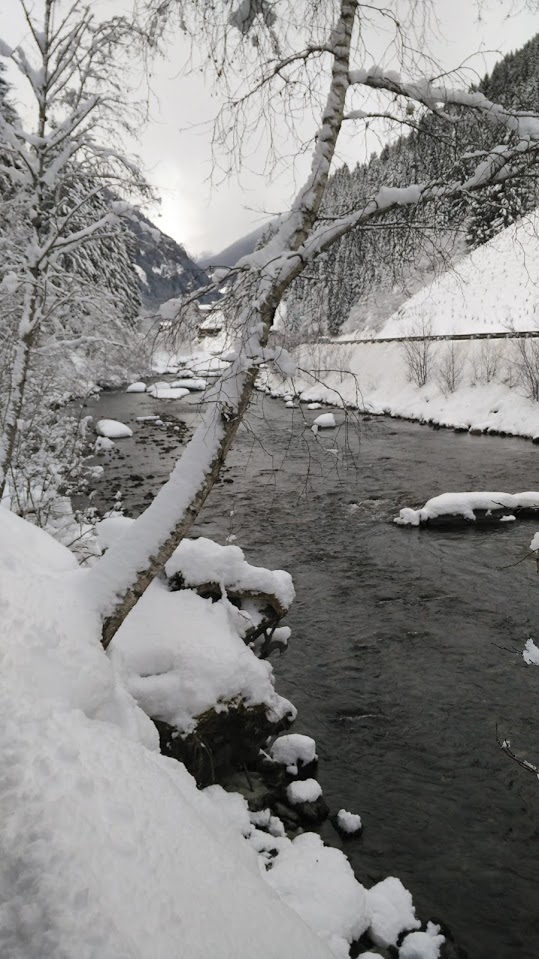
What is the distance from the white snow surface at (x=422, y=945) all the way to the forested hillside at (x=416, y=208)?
14.8ft

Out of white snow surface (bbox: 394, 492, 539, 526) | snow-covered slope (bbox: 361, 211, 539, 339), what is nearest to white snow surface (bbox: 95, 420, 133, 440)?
white snow surface (bbox: 394, 492, 539, 526)

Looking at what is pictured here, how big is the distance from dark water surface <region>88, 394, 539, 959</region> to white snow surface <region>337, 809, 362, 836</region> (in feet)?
0.33

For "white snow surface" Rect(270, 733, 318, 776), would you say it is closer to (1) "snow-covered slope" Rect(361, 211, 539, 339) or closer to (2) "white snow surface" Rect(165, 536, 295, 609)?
(2) "white snow surface" Rect(165, 536, 295, 609)

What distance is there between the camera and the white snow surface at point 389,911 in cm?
383

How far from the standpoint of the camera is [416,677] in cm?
691

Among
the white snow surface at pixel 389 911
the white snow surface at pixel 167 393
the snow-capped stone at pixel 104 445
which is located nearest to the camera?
the white snow surface at pixel 389 911

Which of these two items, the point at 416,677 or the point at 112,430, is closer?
the point at 416,677

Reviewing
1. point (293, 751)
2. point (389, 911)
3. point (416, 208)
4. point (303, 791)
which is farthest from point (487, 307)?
point (389, 911)

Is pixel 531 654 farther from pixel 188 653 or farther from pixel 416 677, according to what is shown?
pixel 188 653

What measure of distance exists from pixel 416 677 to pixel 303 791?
251 cm

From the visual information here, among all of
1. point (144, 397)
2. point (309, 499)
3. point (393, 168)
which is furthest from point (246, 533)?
point (144, 397)

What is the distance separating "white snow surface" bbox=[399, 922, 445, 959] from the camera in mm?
3717

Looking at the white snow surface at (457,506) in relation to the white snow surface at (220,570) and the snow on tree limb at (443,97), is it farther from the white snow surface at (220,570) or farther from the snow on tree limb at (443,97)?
the snow on tree limb at (443,97)

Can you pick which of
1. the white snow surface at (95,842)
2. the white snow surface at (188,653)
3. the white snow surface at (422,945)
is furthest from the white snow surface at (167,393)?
the white snow surface at (422,945)
